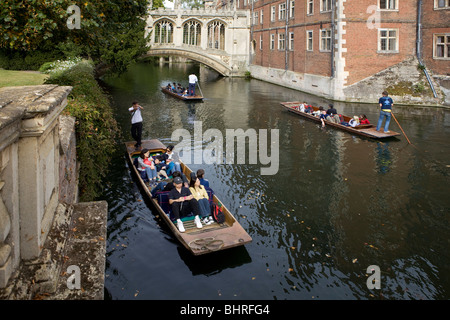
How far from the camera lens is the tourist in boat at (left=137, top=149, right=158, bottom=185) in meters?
10.3

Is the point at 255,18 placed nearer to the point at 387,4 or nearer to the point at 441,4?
the point at 387,4

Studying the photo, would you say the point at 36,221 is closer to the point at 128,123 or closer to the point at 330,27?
the point at 128,123

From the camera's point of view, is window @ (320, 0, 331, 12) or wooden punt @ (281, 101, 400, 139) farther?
window @ (320, 0, 331, 12)

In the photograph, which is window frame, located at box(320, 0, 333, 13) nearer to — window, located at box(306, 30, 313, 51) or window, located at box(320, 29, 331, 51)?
window, located at box(320, 29, 331, 51)

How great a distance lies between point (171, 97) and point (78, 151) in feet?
58.8

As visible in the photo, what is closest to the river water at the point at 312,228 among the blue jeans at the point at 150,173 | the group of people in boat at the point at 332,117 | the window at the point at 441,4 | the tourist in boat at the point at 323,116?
the blue jeans at the point at 150,173

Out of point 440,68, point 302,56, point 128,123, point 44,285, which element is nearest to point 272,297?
point 44,285

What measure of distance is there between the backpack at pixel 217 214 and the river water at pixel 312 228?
71 cm

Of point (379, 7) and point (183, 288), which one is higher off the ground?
point (379, 7)

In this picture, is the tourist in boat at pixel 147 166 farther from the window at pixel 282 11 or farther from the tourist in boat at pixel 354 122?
the window at pixel 282 11

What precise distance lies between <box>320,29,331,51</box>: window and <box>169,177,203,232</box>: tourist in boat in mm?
19723

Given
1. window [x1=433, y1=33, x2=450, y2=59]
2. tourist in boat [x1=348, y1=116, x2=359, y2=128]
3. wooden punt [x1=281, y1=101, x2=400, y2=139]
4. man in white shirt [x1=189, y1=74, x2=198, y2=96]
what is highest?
window [x1=433, y1=33, x2=450, y2=59]

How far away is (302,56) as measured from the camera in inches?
1135

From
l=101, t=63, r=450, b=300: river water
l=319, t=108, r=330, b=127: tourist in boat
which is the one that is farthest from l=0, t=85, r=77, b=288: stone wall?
l=319, t=108, r=330, b=127: tourist in boat
